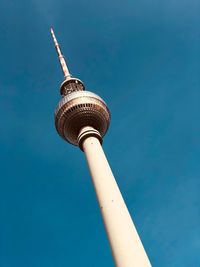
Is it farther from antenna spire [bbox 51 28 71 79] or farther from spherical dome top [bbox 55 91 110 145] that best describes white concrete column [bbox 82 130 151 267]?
antenna spire [bbox 51 28 71 79]

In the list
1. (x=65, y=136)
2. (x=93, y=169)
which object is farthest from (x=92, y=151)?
(x=65, y=136)

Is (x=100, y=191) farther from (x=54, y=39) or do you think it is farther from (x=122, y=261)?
(x=54, y=39)

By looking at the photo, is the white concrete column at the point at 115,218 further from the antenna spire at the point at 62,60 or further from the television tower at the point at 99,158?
the antenna spire at the point at 62,60

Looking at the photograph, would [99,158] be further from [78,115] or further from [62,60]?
[62,60]

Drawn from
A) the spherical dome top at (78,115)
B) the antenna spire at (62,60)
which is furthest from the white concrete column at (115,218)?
the antenna spire at (62,60)

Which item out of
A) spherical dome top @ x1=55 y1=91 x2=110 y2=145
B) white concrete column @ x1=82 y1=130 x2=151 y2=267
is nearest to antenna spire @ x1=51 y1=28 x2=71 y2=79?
spherical dome top @ x1=55 y1=91 x2=110 y2=145

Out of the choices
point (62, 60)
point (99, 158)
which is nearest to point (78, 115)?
point (99, 158)

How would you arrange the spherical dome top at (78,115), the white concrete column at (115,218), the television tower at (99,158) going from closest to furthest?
1. the white concrete column at (115,218)
2. the television tower at (99,158)
3. the spherical dome top at (78,115)
